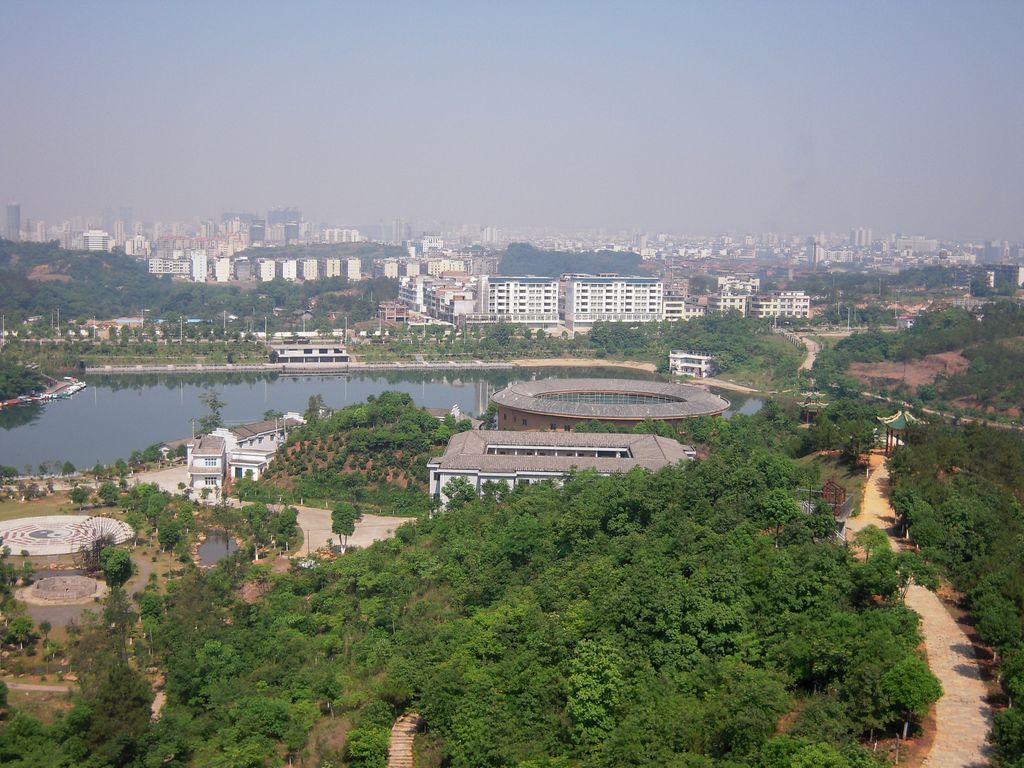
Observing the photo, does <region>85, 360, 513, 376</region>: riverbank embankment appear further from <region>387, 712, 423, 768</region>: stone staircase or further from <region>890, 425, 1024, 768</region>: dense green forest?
<region>387, 712, 423, 768</region>: stone staircase

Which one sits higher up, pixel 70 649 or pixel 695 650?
pixel 695 650

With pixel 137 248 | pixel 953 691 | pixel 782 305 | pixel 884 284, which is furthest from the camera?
pixel 137 248

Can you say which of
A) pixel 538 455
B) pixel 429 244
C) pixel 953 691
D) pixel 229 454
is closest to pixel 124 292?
pixel 429 244

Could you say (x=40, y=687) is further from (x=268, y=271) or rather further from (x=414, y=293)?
(x=268, y=271)

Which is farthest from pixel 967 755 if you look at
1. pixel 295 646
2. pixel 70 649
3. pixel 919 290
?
pixel 919 290

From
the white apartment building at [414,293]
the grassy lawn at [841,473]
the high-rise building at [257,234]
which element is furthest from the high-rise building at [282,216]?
the grassy lawn at [841,473]

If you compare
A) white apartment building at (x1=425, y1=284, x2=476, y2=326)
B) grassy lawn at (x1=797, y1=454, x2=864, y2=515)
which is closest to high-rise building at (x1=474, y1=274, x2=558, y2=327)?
white apartment building at (x1=425, y1=284, x2=476, y2=326)

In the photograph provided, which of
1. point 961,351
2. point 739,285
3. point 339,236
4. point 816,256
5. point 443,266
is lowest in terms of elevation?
point 961,351

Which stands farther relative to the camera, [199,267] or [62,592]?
[199,267]

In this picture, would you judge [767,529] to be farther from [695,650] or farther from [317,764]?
[317,764]
